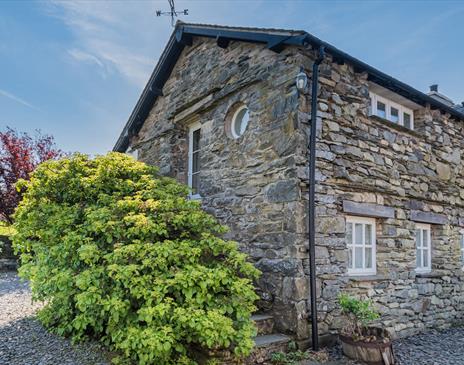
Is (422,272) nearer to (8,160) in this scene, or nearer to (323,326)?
(323,326)

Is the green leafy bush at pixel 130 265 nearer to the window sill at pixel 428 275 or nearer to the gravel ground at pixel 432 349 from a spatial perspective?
the gravel ground at pixel 432 349

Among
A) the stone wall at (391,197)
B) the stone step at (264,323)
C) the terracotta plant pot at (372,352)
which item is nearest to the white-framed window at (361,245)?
the stone wall at (391,197)

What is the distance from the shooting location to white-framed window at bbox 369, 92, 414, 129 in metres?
6.16

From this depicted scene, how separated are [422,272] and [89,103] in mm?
10924

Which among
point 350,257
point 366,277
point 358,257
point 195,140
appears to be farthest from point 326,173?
point 195,140

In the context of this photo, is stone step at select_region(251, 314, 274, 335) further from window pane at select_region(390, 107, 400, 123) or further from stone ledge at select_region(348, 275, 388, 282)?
window pane at select_region(390, 107, 400, 123)

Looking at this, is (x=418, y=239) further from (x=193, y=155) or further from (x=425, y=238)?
(x=193, y=155)

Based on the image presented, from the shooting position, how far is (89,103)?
37.6 ft

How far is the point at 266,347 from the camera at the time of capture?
13.4 ft

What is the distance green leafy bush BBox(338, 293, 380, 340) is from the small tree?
1199 cm

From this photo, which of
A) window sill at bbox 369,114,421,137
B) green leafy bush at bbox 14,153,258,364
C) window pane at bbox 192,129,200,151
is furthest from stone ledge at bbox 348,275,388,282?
window pane at bbox 192,129,200,151

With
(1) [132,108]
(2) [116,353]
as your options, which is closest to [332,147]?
(2) [116,353]

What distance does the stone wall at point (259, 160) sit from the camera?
178 inches

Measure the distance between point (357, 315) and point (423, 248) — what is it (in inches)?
132
